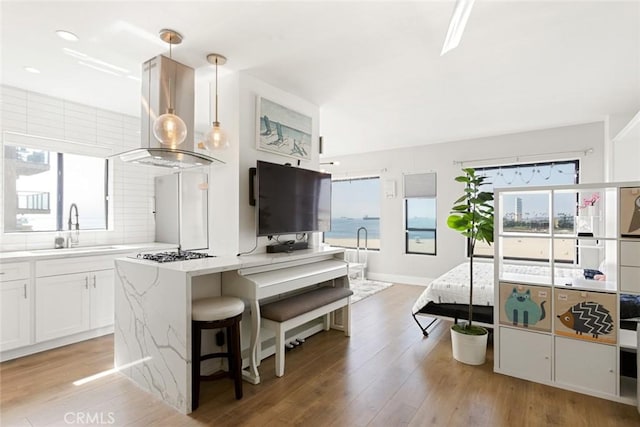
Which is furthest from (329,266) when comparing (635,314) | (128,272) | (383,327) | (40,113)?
(40,113)

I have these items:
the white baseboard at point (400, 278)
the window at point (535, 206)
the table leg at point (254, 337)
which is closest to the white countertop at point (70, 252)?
the table leg at point (254, 337)

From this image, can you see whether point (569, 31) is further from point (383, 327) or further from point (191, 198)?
point (191, 198)

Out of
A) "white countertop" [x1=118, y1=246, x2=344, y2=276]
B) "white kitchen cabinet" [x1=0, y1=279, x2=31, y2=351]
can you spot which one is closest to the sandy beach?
"white countertop" [x1=118, y1=246, x2=344, y2=276]

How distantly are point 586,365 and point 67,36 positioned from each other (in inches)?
181

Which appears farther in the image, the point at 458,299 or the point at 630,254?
the point at 458,299

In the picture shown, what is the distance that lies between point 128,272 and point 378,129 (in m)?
3.96

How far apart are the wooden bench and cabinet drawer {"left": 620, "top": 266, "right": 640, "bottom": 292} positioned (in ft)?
7.22

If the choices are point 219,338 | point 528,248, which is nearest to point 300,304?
point 219,338

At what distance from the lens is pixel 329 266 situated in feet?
11.0

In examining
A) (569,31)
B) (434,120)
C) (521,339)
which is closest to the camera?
(569,31)

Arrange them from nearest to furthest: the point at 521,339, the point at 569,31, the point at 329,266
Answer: the point at 569,31
the point at 521,339
the point at 329,266

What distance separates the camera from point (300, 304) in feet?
9.34

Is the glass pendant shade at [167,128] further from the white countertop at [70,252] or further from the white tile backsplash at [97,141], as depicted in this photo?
the white tile backsplash at [97,141]

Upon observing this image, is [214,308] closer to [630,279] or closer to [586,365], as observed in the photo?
[586,365]
